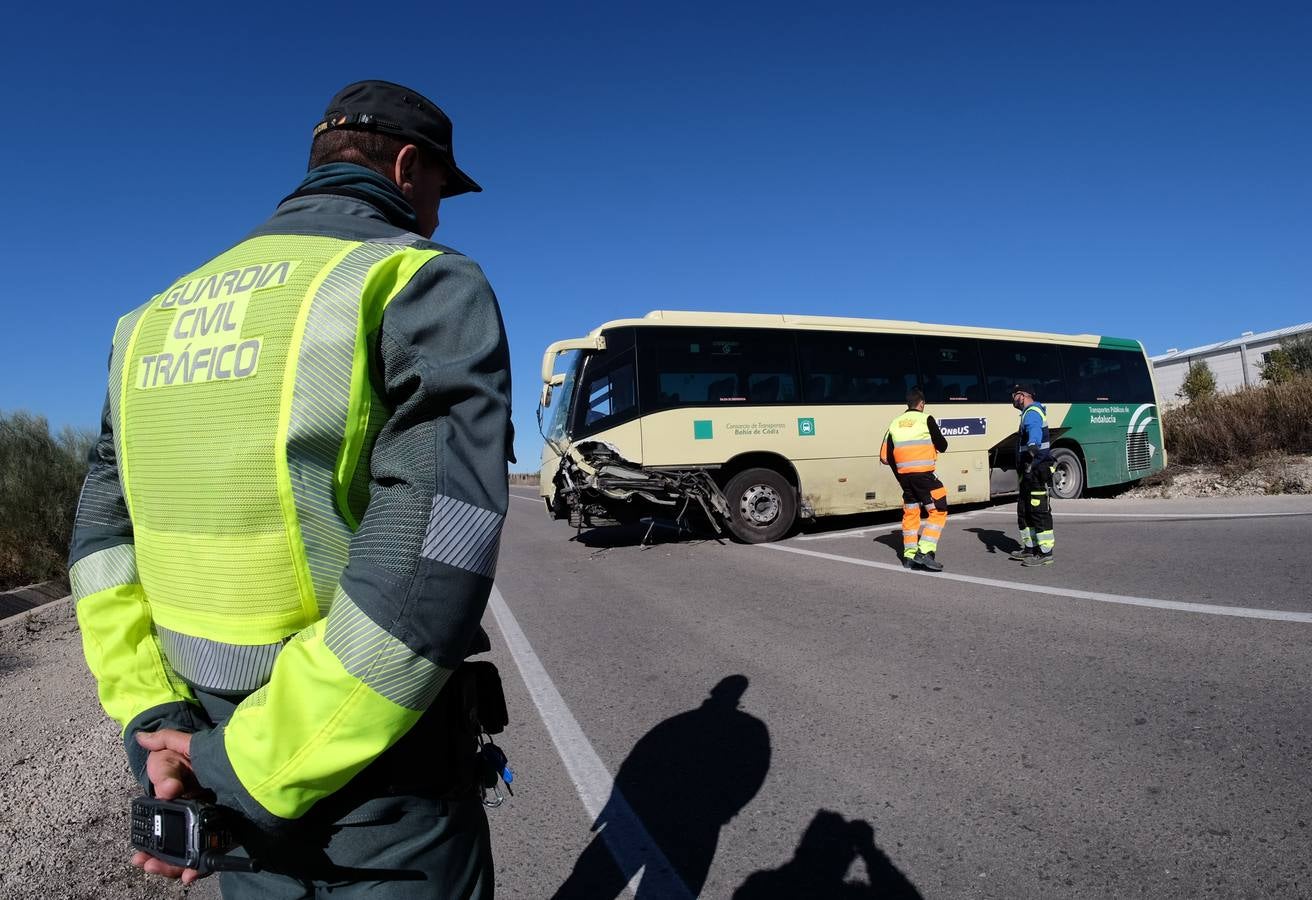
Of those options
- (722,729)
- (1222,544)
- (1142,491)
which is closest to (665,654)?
(722,729)

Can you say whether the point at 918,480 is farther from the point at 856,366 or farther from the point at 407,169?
the point at 407,169

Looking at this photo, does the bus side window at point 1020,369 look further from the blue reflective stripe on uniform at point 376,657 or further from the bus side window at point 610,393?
the blue reflective stripe on uniform at point 376,657

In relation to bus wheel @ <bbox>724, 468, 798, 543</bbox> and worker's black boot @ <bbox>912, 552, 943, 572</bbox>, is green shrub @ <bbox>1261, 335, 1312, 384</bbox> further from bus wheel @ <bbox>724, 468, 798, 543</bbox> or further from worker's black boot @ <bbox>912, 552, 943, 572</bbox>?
worker's black boot @ <bbox>912, 552, 943, 572</bbox>

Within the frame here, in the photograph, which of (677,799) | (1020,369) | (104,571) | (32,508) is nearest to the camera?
(104,571)

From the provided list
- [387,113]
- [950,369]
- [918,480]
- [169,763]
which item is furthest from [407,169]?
[950,369]

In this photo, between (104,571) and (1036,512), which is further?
(1036,512)

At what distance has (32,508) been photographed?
9625mm

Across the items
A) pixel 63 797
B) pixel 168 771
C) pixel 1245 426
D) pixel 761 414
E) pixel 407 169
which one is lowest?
pixel 63 797

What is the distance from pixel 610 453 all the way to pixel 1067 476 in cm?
1025

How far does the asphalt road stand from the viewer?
264cm

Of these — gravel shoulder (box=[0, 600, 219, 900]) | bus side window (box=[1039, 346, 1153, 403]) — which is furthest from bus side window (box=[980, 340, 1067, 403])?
gravel shoulder (box=[0, 600, 219, 900])

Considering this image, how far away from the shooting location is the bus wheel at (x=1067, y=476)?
51.7ft

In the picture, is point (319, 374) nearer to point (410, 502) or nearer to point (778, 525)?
point (410, 502)

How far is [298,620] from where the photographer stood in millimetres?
1178
